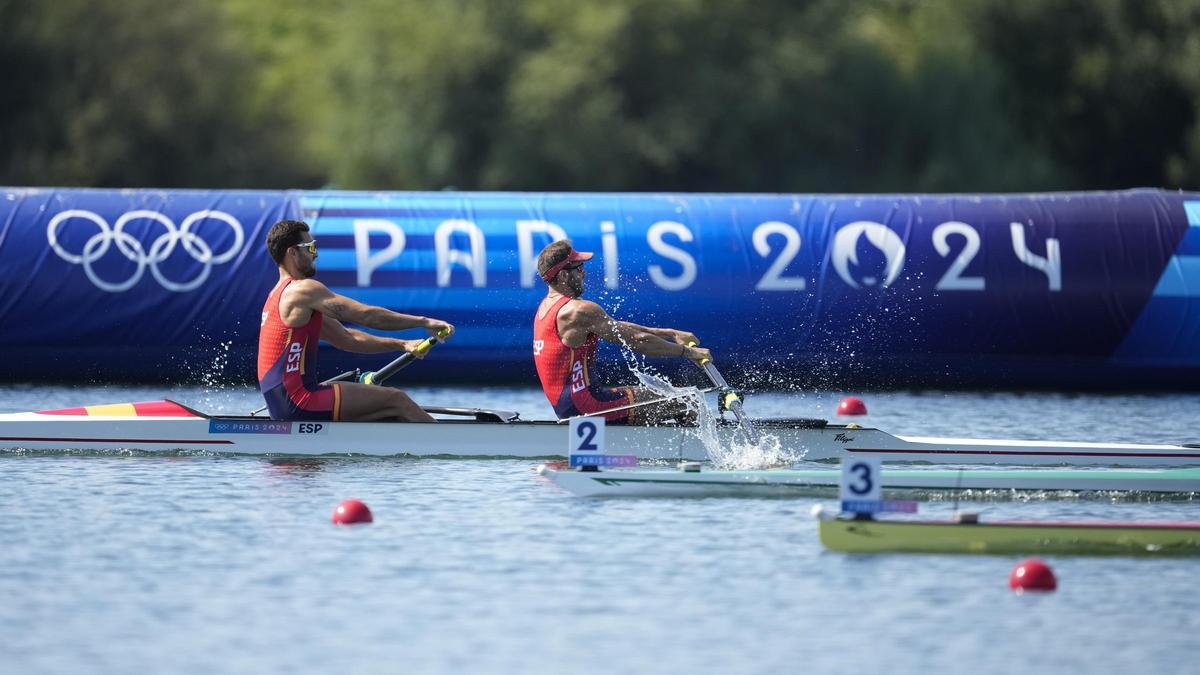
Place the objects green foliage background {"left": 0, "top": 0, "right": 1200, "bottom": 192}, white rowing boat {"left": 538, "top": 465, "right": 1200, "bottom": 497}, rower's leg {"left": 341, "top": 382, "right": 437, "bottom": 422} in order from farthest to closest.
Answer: green foliage background {"left": 0, "top": 0, "right": 1200, "bottom": 192}
rower's leg {"left": 341, "top": 382, "right": 437, "bottom": 422}
white rowing boat {"left": 538, "top": 465, "right": 1200, "bottom": 497}

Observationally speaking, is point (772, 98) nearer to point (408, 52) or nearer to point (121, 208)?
point (408, 52)

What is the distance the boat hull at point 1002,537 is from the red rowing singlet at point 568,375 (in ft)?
11.4

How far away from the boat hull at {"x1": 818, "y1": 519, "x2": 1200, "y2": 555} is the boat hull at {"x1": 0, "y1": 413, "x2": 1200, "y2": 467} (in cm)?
296

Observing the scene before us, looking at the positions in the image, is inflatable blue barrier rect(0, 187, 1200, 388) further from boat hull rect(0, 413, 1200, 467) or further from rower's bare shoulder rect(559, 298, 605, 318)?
rower's bare shoulder rect(559, 298, 605, 318)

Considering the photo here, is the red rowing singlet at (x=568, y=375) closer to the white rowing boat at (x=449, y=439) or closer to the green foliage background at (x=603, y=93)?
the white rowing boat at (x=449, y=439)

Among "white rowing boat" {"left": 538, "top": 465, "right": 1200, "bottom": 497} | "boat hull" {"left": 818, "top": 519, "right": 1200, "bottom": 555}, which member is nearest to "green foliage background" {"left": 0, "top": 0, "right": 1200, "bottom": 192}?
"white rowing boat" {"left": 538, "top": 465, "right": 1200, "bottom": 497}

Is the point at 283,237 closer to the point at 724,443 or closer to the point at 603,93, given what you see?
the point at 724,443

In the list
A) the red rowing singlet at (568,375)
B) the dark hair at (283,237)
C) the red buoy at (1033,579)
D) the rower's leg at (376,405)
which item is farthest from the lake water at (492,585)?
the dark hair at (283,237)

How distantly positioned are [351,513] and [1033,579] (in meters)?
4.08

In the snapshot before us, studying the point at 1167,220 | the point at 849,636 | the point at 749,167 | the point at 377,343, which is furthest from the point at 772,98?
the point at 849,636

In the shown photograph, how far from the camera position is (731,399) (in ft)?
43.9

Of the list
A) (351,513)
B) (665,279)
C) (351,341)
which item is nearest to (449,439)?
(351,341)

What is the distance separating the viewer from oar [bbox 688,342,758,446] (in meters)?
13.4

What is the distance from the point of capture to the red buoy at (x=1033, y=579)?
9.83m
